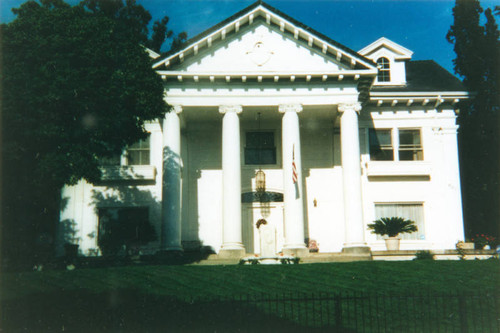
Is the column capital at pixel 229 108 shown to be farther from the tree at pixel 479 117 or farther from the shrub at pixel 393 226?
the tree at pixel 479 117

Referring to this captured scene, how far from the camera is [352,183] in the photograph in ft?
82.1

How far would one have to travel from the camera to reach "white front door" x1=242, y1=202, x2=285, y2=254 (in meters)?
28.1

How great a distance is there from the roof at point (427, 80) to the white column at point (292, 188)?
632cm

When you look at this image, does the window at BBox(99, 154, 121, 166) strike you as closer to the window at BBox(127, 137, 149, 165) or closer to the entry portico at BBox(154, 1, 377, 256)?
the window at BBox(127, 137, 149, 165)

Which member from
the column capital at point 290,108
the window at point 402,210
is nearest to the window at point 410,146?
the window at point 402,210

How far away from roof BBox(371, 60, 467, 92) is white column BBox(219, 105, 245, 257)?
8675mm

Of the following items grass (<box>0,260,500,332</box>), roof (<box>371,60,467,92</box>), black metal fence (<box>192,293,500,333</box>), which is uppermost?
roof (<box>371,60,467,92</box>)

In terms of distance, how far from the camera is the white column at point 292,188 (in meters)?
24.3

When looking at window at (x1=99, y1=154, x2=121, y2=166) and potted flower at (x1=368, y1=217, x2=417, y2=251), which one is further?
window at (x1=99, y1=154, x2=121, y2=166)

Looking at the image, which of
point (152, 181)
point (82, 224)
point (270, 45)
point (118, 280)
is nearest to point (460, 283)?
point (118, 280)

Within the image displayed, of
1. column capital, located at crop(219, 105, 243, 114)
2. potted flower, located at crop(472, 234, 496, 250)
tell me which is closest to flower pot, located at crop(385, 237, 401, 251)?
potted flower, located at crop(472, 234, 496, 250)

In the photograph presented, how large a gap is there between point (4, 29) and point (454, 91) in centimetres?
2147

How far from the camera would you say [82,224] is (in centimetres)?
2766

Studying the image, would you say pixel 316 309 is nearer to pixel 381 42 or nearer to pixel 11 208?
pixel 11 208
